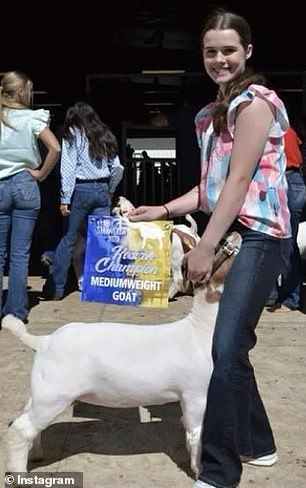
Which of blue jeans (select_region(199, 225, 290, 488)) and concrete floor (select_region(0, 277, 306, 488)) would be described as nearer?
blue jeans (select_region(199, 225, 290, 488))

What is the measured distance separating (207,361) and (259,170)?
2.94 feet

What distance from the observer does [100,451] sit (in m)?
4.12

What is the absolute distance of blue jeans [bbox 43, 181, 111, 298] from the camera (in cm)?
745

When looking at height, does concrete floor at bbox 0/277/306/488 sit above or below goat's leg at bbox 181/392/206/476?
below

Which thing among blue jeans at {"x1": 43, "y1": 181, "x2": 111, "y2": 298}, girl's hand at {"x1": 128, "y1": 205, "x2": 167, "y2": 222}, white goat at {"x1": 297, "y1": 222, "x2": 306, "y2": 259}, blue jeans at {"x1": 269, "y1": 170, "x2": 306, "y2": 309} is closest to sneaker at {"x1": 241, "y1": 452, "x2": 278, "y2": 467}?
girl's hand at {"x1": 128, "y1": 205, "x2": 167, "y2": 222}


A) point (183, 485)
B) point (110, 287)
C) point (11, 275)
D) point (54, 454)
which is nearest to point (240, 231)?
point (183, 485)

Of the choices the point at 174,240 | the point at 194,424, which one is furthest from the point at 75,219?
the point at 194,424

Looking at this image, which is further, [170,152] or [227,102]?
[170,152]

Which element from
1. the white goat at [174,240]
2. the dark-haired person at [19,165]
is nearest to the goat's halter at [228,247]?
the white goat at [174,240]

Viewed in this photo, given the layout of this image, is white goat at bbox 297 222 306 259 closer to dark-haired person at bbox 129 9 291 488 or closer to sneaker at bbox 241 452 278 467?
sneaker at bbox 241 452 278 467

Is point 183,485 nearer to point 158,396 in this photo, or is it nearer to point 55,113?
point 158,396

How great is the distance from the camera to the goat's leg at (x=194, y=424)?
362cm

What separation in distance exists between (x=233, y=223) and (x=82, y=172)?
4157mm

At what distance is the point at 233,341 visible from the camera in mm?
3418
